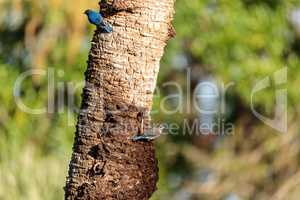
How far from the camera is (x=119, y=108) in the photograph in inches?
156

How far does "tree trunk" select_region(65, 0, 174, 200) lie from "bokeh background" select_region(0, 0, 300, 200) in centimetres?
403

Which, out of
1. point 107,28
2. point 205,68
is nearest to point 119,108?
point 107,28

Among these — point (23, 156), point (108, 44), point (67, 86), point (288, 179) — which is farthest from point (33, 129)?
point (108, 44)

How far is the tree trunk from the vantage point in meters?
3.94

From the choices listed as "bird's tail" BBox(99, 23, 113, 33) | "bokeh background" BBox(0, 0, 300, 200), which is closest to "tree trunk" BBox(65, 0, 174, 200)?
"bird's tail" BBox(99, 23, 113, 33)

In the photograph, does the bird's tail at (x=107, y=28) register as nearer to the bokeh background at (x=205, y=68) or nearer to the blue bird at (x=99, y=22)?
the blue bird at (x=99, y=22)

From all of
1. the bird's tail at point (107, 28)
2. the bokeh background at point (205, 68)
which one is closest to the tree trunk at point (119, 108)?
the bird's tail at point (107, 28)

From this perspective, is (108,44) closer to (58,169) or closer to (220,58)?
(58,169)

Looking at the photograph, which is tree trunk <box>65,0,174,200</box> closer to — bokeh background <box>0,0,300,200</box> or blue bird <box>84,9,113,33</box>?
blue bird <box>84,9,113,33</box>

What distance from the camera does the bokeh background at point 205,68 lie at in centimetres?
935

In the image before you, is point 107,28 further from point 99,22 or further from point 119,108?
point 119,108

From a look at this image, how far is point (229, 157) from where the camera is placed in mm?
11531

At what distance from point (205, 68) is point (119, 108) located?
7508 mm

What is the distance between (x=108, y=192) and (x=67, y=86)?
5.84 metres
